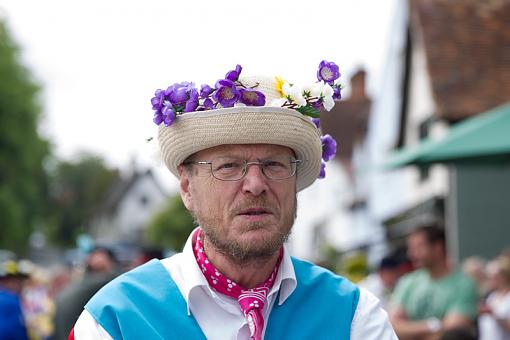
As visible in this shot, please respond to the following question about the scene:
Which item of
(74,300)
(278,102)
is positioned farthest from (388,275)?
(278,102)

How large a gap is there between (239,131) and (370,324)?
70 cm

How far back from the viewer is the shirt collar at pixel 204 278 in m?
2.76

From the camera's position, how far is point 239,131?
2723 millimetres

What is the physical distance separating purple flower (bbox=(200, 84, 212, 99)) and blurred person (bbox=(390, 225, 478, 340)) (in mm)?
3441

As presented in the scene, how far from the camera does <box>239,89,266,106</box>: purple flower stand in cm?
279

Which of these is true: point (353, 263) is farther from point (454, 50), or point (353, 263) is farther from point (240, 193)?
point (240, 193)

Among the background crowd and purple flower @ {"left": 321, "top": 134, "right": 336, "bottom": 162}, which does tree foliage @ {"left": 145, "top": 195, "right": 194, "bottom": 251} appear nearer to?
the background crowd

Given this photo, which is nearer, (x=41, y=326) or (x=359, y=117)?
(x=41, y=326)

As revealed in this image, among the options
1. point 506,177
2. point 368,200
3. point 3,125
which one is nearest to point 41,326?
point 506,177

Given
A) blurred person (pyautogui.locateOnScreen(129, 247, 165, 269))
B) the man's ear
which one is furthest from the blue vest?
blurred person (pyautogui.locateOnScreen(129, 247, 165, 269))

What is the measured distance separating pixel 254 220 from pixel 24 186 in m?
35.1

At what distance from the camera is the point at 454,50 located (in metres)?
17.5

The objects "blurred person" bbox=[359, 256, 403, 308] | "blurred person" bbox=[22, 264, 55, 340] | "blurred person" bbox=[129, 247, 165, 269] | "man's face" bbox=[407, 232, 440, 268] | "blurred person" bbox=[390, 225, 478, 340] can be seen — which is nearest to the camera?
"blurred person" bbox=[390, 225, 478, 340]

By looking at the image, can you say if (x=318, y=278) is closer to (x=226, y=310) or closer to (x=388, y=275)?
(x=226, y=310)
